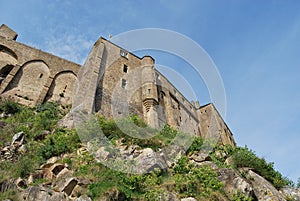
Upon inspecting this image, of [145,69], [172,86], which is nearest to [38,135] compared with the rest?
[145,69]

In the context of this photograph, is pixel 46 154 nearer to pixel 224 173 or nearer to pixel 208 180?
pixel 208 180

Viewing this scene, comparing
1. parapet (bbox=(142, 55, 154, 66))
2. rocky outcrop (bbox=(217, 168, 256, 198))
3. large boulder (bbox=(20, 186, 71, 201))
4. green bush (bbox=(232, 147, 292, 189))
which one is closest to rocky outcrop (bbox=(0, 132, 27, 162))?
large boulder (bbox=(20, 186, 71, 201))

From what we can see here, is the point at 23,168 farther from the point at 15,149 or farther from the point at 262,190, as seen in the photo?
the point at 262,190

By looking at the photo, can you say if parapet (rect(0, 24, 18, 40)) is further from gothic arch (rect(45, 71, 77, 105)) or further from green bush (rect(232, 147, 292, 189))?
green bush (rect(232, 147, 292, 189))

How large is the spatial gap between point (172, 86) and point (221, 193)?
904 inches

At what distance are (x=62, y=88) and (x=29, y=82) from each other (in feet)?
8.62

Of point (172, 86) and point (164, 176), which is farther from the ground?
point (172, 86)

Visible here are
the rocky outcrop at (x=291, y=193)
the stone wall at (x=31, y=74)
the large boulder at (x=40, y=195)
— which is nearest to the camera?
the large boulder at (x=40, y=195)

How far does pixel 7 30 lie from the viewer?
23516mm

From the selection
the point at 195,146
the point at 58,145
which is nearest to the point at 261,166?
the point at 195,146

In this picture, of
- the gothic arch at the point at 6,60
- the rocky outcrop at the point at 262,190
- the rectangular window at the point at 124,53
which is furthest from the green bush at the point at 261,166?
the gothic arch at the point at 6,60

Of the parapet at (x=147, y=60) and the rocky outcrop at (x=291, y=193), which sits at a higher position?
the parapet at (x=147, y=60)

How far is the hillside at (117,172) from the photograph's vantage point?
298 inches

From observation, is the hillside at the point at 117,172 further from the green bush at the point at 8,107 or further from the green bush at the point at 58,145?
the green bush at the point at 8,107
